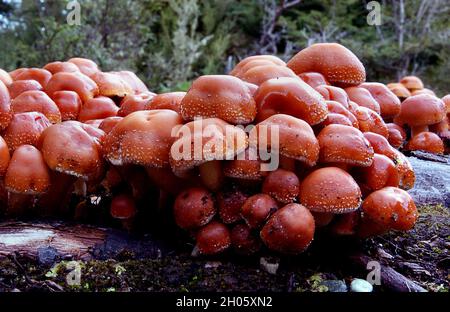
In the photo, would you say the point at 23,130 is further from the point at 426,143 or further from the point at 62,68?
the point at 426,143

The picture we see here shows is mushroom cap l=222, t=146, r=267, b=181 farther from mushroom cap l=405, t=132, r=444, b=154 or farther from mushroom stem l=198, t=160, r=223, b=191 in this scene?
mushroom cap l=405, t=132, r=444, b=154

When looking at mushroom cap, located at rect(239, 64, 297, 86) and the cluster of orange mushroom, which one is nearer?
the cluster of orange mushroom

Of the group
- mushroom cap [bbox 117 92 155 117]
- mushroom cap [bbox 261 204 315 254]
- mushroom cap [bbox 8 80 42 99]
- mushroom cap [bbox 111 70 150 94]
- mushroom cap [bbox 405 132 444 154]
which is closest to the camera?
mushroom cap [bbox 261 204 315 254]

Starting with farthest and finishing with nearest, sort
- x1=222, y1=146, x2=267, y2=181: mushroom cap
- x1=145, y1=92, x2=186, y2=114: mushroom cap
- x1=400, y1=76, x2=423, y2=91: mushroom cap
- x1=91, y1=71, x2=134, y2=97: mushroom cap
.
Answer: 1. x1=400, y1=76, x2=423, y2=91: mushroom cap
2. x1=91, y1=71, x2=134, y2=97: mushroom cap
3. x1=145, y1=92, x2=186, y2=114: mushroom cap
4. x1=222, y1=146, x2=267, y2=181: mushroom cap

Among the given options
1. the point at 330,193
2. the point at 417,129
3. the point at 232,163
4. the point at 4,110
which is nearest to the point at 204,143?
the point at 232,163

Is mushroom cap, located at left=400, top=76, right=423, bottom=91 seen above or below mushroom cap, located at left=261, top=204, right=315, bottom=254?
above

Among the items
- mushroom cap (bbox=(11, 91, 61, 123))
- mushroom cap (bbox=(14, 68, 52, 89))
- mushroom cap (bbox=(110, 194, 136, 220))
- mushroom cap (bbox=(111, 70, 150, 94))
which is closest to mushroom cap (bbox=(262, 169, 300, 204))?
mushroom cap (bbox=(110, 194, 136, 220))
